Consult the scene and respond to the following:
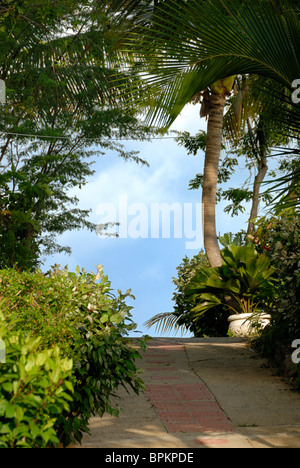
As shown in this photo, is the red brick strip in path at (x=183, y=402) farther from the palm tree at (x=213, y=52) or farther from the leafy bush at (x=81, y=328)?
the palm tree at (x=213, y=52)

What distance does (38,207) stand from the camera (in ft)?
44.5

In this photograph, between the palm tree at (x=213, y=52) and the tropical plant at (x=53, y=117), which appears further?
the tropical plant at (x=53, y=117)

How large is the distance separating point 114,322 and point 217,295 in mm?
6524

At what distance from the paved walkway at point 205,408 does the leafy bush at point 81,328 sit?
0.40 meters

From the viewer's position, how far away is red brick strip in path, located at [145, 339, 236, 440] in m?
4.49

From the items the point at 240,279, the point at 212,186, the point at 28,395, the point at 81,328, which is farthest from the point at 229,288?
the point at 28,395

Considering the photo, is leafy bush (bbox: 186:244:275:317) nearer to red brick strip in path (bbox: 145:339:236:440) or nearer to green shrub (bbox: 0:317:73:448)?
red brick strip in path (bbox: 145:339:236:440)

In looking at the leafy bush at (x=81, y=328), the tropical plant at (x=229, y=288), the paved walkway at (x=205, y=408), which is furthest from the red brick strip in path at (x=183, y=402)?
the tropical plant at (x=229, y=288)

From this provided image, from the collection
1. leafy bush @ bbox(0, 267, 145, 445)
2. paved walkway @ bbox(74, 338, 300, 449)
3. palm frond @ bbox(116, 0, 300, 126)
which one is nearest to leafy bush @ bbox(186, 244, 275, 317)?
paved walkway @ bbox(74, 338, 300, 449)

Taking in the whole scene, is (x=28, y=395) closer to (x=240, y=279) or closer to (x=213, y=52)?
(x=213, y=52)

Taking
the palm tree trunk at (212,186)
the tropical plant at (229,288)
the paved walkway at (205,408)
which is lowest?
the paved walkway at (205,408)

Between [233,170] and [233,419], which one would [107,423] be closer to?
[233,419]

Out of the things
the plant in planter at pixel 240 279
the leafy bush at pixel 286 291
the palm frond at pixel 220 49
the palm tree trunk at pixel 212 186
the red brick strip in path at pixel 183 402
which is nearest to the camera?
the red brick strip in path at pixel 183 402

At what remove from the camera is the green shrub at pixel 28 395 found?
7.92 feet
